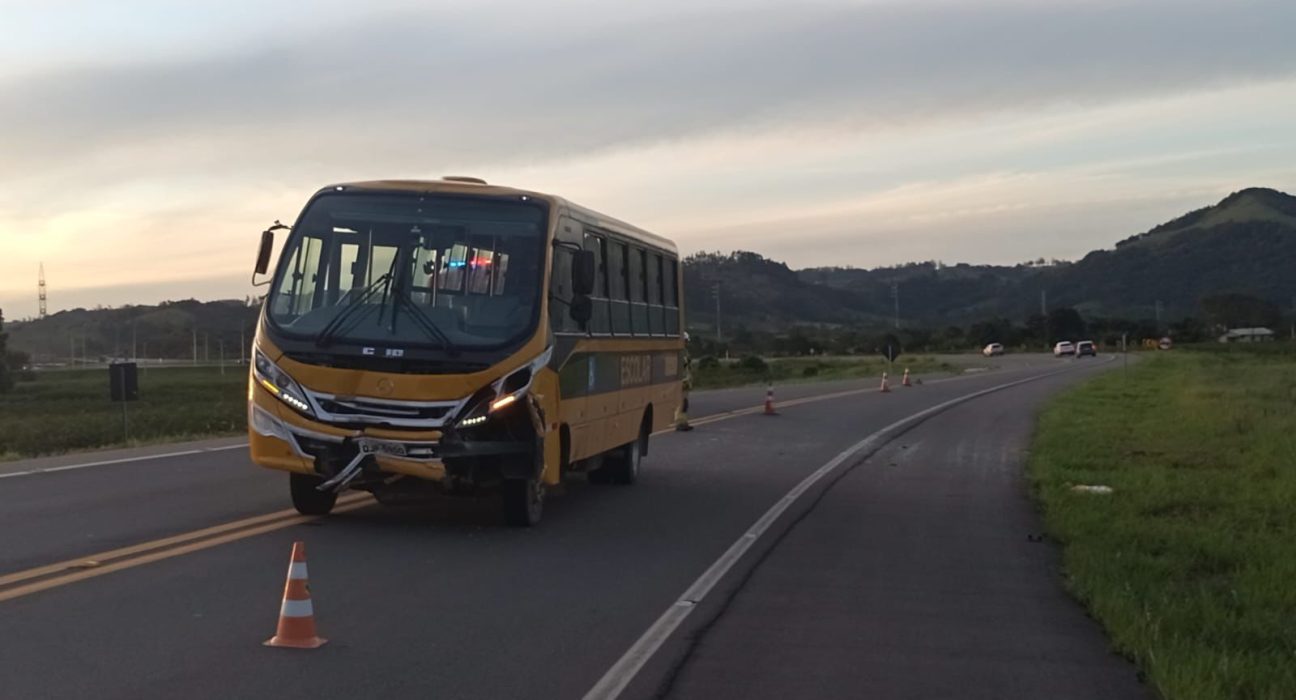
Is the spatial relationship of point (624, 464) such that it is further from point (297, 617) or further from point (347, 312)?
point (297, 617)

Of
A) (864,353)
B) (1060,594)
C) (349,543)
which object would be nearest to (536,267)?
(349,543)

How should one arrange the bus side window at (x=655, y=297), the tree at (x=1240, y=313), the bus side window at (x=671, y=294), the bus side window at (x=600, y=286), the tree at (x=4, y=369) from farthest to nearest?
the tree at (x=1240, y=313)
the tree at (x=4, y=369)
the bus side window at (x=671, y=294)
the bus side window at (x=655, y=297)
the bus side window at (x=600, y=286)

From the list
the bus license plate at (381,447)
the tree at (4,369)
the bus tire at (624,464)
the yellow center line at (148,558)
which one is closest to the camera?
the yellow center line at (148,558)

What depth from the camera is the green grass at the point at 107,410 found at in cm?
2741

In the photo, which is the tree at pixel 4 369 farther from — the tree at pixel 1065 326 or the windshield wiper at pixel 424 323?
the tree at pixel 1065 326

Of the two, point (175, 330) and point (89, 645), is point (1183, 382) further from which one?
point (175, 330)

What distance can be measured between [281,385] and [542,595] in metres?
3.42

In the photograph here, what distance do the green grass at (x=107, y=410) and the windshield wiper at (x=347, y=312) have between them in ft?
34.9

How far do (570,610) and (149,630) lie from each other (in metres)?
2.57

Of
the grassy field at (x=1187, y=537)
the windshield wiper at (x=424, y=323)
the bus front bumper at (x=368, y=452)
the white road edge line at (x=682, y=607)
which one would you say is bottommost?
the grassy field at (x=1187, y=537)

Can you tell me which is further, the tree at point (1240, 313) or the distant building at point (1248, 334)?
the tree at point (1240, 313)

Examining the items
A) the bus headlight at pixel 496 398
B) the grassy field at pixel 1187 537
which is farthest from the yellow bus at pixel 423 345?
the grassy field at pixel 1187 537

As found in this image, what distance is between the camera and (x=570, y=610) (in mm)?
8961

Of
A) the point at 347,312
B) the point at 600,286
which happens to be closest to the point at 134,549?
the point at 347,312
